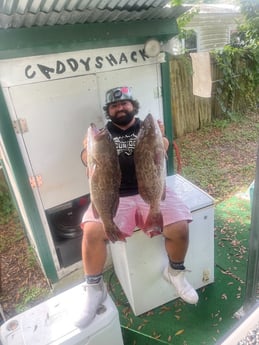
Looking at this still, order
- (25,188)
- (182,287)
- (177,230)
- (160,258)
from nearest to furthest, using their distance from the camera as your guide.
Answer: (177,230), (182,287), (160,258), (25,188)

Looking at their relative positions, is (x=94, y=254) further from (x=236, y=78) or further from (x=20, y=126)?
(x=236, y=78)

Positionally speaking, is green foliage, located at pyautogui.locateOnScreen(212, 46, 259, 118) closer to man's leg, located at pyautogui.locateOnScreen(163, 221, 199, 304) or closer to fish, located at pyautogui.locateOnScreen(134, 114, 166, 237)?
man's leg, located at pyautogui.locateOnScreen(163, 221, 199, 304)

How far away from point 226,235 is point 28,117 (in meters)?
2.43

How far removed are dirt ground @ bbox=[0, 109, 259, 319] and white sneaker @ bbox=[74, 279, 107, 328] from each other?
107 cm

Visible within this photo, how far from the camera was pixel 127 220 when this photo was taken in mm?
1961

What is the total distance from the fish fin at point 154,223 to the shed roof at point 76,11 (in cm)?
148

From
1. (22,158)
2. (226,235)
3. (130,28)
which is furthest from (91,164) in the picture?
(226,235)

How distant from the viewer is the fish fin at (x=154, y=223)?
1.78m

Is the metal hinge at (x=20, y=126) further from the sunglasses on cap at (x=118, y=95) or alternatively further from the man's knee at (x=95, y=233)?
the man's knee at (x=95, y=233)

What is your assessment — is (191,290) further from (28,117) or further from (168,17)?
(168,17)

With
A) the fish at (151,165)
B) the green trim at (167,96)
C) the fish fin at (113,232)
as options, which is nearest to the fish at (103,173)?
the fish fin at (113,232)

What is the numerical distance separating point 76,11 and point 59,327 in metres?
2.11

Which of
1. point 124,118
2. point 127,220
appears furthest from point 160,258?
point 124,118

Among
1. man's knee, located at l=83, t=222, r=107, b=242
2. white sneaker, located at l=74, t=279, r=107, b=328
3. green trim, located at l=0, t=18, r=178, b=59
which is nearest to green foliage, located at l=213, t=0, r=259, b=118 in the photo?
green trim, located at l=0, t=18, r=178, b=59
